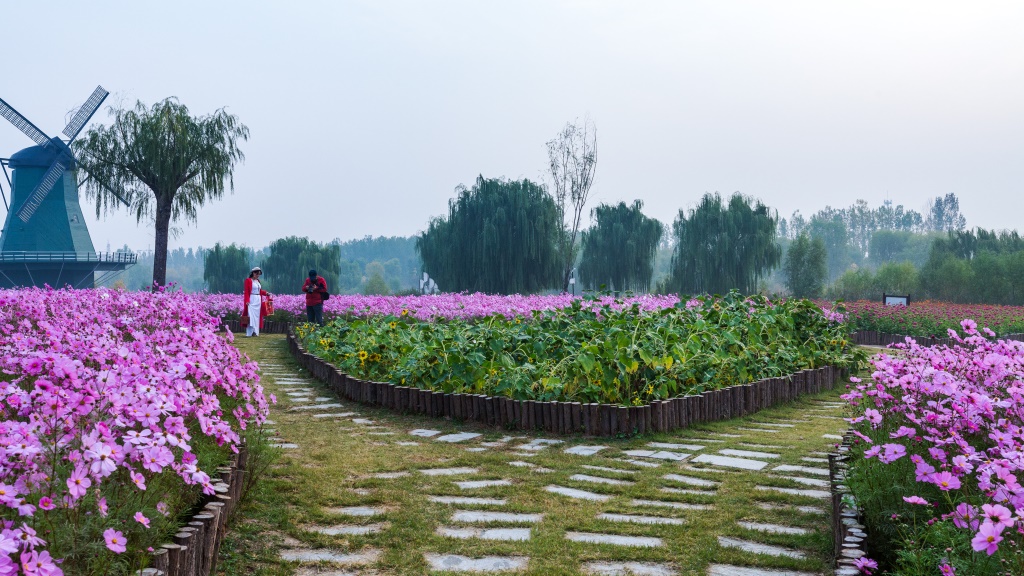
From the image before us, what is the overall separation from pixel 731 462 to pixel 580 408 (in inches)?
51.1

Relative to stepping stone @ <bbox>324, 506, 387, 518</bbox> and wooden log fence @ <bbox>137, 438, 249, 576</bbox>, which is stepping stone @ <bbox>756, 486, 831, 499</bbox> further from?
wooden log fence @ <bbox>137, 438, 249, 576</bbox>

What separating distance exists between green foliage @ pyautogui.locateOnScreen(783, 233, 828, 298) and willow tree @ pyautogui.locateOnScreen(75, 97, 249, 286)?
82.2ft

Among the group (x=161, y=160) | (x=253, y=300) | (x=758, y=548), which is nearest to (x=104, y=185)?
(x=161, y=160)

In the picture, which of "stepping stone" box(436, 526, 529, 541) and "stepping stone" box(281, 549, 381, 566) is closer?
"stepping stone" box(281, 549, 381, 566)

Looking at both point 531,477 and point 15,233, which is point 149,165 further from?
point 531,477

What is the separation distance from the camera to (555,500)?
4.17 m

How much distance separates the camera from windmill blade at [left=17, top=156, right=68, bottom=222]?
3397 centimetres

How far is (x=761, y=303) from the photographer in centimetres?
1058

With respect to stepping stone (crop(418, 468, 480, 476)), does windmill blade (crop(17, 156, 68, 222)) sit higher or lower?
higher

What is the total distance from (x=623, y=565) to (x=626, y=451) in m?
2.20

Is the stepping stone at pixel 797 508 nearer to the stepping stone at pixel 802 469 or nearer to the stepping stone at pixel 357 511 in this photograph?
the stepping stone at pixel 802 469

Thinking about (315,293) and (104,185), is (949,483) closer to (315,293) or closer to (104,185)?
(315,293)

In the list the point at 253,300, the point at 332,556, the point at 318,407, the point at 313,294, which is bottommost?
the point at 332,556

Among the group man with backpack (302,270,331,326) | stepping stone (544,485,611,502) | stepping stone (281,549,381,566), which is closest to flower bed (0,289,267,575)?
stepping stone (281,549,381,566)
